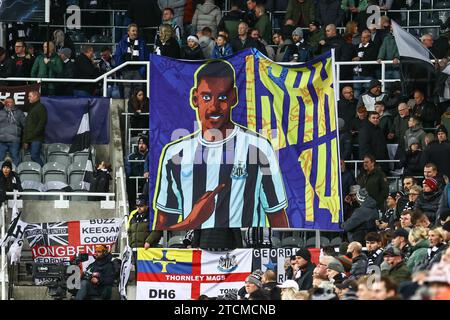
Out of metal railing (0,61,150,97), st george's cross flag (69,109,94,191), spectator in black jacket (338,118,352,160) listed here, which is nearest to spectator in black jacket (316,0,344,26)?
metal railing (0,61,150,97)

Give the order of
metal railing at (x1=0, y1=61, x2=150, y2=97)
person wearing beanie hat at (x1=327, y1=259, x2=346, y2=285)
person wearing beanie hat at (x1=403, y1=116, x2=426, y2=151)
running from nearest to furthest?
person wearing beanie hat at (x1=327, y1=259, x2=346, y2=285), person wearing beanie hat at (x1=403, y1=116, x2=426, y2=151), metal railing at (x1=0, y1=61, x2=150, y2=97)

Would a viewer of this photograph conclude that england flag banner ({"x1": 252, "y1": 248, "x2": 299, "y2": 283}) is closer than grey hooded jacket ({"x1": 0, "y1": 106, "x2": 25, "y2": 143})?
Yes

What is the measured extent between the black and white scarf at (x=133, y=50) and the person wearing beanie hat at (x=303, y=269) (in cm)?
866

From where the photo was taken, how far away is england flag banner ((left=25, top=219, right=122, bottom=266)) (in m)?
26.6

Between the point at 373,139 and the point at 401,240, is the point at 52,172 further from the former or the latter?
the point at 401,240

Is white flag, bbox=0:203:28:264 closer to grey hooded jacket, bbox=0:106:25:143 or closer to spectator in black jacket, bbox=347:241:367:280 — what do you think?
grey hooded jacket, bbox=0:106:25:143

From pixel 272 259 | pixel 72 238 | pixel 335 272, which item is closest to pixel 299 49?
pixel 72 238

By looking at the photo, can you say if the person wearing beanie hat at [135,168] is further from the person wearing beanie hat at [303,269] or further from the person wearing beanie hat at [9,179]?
the person wearing beanie hat at [303,269]

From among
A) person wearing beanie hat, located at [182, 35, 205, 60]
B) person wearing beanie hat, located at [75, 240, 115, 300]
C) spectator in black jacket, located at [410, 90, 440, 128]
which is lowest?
Answer: person wearing beanie hat, located at [75, 240, 115, 300]

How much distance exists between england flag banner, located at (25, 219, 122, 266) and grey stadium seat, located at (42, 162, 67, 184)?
1.75 metres

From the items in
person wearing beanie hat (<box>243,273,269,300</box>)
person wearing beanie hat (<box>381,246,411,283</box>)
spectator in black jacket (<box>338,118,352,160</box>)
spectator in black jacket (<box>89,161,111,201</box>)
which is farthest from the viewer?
spectator in black jacket (<box>89,161,111,201</box>)

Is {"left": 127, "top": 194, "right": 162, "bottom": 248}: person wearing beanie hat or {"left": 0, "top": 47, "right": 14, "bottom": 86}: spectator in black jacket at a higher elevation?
{"left": 0, "top": 47, "right": 14, "bottom": 86}: spectator in black jacket

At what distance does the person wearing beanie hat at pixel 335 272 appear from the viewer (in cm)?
2073

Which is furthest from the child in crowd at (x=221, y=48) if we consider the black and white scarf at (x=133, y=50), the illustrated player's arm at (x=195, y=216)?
the illustrated player's arm at (x=195, y=216)
